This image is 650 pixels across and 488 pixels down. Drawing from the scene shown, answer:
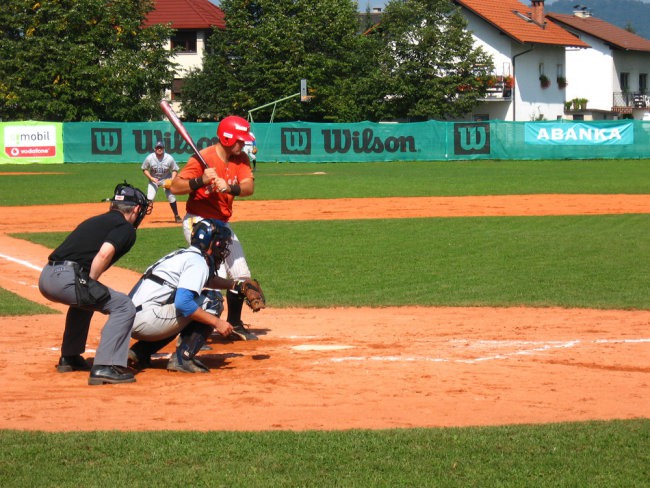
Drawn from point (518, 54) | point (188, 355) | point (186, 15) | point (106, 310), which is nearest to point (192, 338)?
point (188, 355)

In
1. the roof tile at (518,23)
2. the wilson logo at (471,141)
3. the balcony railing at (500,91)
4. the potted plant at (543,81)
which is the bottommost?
the wilson logo at (471,141)

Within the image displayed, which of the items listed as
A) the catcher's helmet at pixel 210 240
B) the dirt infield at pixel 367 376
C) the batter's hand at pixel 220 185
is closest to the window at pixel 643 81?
the dirt infield at pixel 367 376

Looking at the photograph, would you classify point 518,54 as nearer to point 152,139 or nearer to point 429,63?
point 429,63

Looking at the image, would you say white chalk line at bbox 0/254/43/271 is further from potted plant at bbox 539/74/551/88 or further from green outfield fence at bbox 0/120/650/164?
potted plant at bbox 539/74/551/88

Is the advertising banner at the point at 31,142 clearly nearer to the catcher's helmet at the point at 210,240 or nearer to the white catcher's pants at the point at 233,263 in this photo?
the white catcher's pants at the point at 233,263

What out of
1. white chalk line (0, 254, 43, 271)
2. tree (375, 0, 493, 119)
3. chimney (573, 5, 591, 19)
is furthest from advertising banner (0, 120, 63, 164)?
chimney (573, 5, 591, 19)

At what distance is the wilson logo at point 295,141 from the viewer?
167ft

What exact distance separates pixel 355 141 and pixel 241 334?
1617 inches

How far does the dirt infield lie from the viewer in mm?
7066

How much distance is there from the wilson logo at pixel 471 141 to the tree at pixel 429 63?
567 inches

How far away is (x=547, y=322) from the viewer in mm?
11023

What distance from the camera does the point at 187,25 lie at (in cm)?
7812

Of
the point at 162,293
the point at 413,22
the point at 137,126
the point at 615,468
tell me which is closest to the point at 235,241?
the point at 162,293

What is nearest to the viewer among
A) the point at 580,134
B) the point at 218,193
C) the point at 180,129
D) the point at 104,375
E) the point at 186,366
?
the point at 104,375
